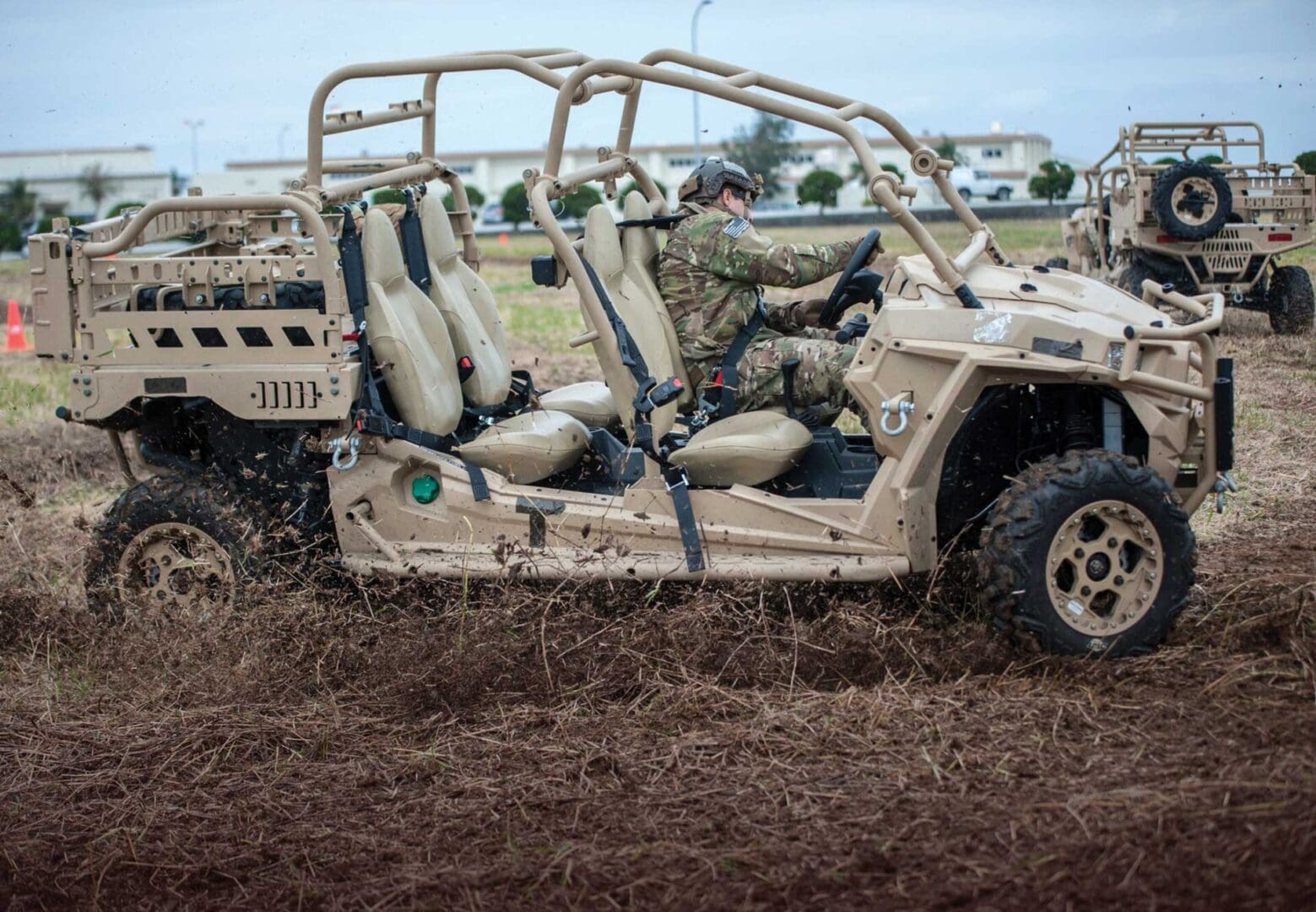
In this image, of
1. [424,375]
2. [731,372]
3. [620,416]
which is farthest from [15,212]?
[731,372]

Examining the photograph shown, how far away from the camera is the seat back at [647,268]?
673 cm

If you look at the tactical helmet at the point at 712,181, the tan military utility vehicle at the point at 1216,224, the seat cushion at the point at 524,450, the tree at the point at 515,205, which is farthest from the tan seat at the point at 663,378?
the tree at the point at 515,205

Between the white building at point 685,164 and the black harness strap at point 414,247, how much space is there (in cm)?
4517

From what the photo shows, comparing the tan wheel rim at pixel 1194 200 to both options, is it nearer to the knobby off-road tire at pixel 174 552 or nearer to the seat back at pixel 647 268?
the seat back at pixel 647 268

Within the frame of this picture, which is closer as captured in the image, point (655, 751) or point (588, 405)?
point (655, 751)

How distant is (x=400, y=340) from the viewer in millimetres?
6512

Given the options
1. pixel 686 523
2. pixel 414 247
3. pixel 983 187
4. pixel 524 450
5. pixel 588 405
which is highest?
pixel 983 187

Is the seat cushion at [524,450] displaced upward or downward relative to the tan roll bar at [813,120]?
downward

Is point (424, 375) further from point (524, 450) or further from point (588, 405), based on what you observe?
point (588, 405)

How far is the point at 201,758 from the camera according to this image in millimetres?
5469

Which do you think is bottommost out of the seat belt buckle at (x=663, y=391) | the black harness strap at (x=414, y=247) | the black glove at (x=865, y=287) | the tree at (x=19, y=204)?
the seat belt buckle at (x=663, y=391)

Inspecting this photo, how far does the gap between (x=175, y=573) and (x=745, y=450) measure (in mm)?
2496

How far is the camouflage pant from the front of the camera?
21.4 feet

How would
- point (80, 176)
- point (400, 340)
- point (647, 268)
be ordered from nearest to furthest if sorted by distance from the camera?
point (400, 340) < point (647, 268) < point (80, 176)
